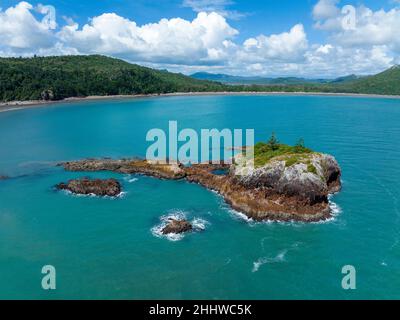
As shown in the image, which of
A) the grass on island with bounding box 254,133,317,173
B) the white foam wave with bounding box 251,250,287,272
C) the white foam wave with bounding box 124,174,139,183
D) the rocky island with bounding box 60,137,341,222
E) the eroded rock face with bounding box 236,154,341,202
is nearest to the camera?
the white foam wave with bounding box 251,250,287,272

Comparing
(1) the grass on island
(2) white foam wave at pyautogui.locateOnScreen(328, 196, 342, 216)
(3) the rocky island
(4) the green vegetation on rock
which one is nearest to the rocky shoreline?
(3) the rocky island

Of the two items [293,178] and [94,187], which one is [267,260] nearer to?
[293,178]

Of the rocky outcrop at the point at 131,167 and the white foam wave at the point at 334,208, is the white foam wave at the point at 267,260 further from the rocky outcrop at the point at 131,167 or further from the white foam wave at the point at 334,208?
the rocky outcrop at the point at 131,167

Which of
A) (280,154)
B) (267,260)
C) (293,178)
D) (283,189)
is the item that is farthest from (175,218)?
(280,154)

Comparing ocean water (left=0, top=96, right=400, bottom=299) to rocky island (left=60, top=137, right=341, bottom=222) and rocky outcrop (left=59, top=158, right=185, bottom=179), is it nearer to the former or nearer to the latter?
rocky island (left=60, top=137, right=341, bottom=222)

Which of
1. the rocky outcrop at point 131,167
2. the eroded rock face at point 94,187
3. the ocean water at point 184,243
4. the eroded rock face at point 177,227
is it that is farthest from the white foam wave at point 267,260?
the rocky outcrop at point 131,167

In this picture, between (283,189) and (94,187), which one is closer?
(283,189)
